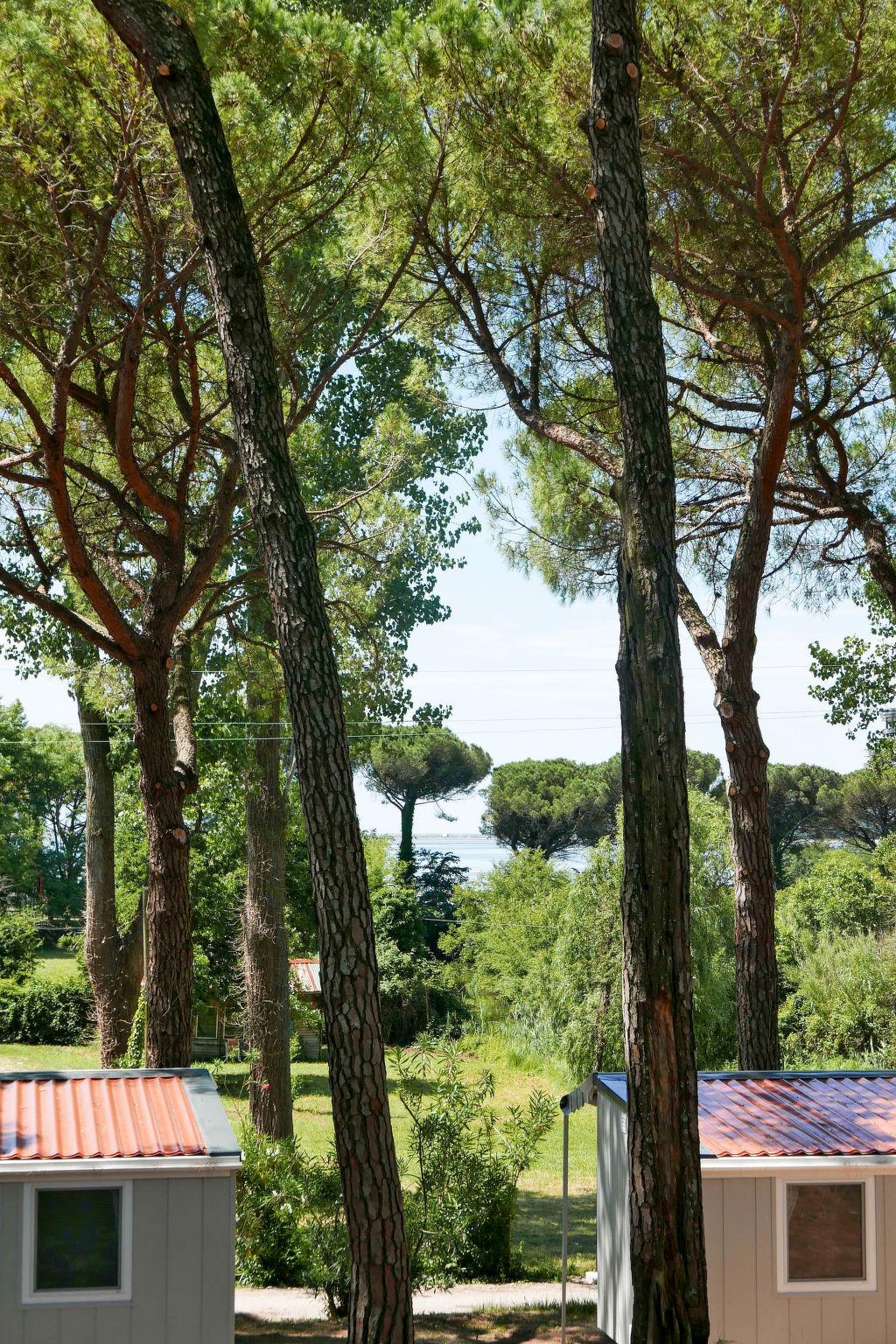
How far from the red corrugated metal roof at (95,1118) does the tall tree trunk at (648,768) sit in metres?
2.32

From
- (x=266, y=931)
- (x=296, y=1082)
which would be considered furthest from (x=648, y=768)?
(x=296, y=1082)

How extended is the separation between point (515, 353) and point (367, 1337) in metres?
6.72

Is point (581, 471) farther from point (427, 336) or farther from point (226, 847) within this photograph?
point (226, 847)

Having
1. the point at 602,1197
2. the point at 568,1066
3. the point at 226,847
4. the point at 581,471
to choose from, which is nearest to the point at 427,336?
the point at 581,471

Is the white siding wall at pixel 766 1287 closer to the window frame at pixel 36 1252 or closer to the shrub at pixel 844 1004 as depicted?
the window frame at pixel 36 1252

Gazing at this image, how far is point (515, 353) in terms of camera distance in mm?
9367

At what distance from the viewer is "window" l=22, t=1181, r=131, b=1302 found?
574 cm

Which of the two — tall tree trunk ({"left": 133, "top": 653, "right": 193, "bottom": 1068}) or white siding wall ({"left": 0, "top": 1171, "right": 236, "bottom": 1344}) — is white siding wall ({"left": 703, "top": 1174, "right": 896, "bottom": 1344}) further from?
tall tree trunk ({"left": 133, "top": 653, "right": 193, "bottom": 1068})

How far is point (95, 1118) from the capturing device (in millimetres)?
6141

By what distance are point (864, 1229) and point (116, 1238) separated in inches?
139

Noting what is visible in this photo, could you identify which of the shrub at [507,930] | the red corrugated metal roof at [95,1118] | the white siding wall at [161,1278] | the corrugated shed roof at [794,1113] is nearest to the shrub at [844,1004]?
the shrub at [507,930]

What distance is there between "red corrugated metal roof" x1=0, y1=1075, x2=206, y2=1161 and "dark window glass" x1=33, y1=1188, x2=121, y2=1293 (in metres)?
0.21

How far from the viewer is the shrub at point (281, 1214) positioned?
881cm

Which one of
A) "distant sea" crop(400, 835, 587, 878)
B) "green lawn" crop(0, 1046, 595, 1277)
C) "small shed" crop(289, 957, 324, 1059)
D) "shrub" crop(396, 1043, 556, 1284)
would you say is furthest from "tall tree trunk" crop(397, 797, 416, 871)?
"shrub" crop(396, 1043, 556, 1284)
